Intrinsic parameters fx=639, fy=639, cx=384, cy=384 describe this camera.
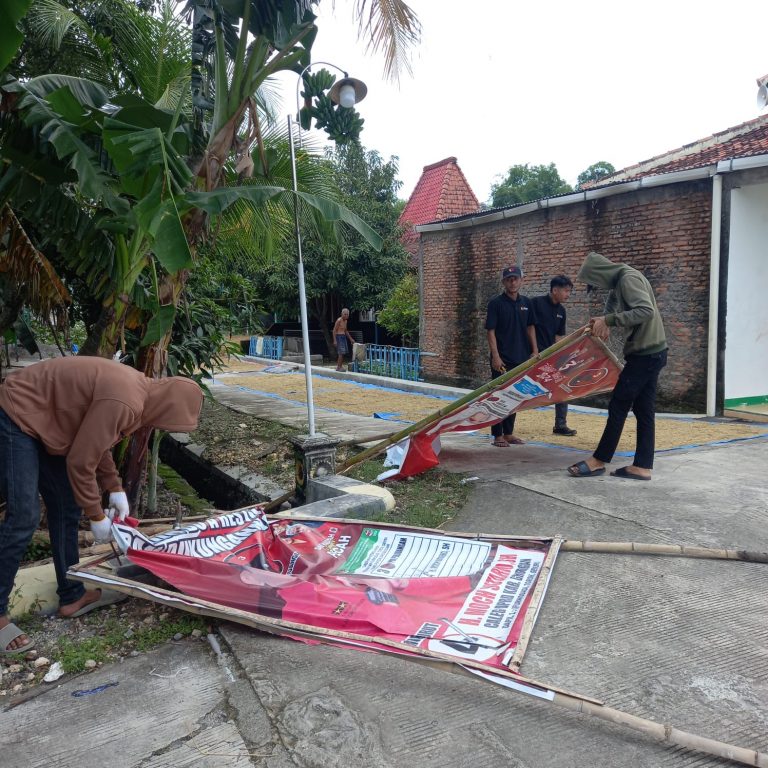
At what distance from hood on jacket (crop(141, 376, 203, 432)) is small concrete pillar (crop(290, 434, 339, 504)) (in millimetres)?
2041

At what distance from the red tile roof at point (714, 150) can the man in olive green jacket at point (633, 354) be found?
468cm

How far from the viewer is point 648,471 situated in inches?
215

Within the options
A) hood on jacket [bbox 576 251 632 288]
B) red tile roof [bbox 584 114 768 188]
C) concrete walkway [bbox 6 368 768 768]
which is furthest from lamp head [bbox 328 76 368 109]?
red tile roof [bbox 584 114 768 188]

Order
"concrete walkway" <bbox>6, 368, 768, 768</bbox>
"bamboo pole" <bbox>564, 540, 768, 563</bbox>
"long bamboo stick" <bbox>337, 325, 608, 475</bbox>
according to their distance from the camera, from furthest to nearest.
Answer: "long bamboo stick" <bbox>337, 325, 608, 475</bbox>
"bamboo pole" <bbox>564, 540, 768, 563</bbox>
"concrete walkway" <bbox>6, 368, 768, 768</bbox>

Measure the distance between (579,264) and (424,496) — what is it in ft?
23.7

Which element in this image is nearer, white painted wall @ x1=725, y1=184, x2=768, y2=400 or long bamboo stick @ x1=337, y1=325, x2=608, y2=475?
long bamboo stick @ x1=337, y1=325, x2=608, y2=475

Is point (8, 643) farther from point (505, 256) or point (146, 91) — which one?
point (505, 256)

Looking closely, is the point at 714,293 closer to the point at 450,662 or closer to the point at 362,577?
the point at 362,577

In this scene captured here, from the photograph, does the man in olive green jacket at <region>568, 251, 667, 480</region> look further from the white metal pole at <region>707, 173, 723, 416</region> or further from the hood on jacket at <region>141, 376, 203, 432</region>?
the white metal pole at <region>707, 173, 723, 416</region>

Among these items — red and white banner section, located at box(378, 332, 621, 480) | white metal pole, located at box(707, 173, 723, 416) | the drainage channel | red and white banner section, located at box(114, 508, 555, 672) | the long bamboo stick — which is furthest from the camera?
white metal pole, located at box(707, 173, 723, 416)

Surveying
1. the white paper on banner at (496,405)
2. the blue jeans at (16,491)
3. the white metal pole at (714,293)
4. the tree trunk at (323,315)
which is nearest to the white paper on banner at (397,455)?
the white paper on banner at (496,405)

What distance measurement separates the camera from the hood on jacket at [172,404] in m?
3.18

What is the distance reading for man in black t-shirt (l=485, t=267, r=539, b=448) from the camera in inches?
273

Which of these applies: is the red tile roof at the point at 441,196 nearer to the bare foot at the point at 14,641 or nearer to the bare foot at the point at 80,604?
the bare foot at the point at 80,604
